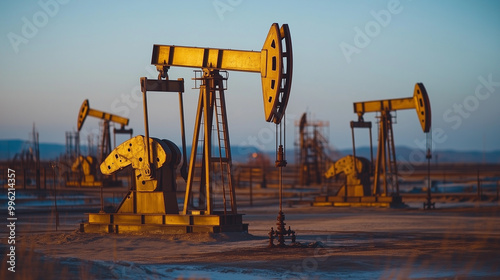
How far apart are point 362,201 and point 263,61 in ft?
53.0

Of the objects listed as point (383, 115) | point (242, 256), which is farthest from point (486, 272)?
point (383, 115)

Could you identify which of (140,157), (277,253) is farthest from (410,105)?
(277,253)

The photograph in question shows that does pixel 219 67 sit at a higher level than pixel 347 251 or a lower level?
higher

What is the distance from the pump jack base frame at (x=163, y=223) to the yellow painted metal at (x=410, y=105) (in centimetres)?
1218

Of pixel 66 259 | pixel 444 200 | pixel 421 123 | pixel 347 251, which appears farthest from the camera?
pixel 444 200

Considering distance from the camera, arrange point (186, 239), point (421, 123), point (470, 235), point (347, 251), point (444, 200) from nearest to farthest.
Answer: point (347, 251), point (186, 239), point (470, 235), point (421, 123), point (444, 200)

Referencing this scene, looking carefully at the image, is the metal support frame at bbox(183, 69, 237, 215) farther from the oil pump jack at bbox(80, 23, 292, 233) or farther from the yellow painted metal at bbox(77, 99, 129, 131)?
the yellow painted metal at bbox(77, 99, 129, 131)

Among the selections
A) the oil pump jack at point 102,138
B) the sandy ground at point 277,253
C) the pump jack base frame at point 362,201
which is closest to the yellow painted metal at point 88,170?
the oil pump jack at point 102,138

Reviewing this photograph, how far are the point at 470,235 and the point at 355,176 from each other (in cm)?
1320

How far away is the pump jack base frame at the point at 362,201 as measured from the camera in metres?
29.9

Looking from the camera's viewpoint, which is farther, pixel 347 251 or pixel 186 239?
pixel 186 239

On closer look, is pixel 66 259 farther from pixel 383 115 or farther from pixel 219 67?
pixel 383 115

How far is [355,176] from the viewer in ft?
102

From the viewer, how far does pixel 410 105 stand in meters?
29.6
